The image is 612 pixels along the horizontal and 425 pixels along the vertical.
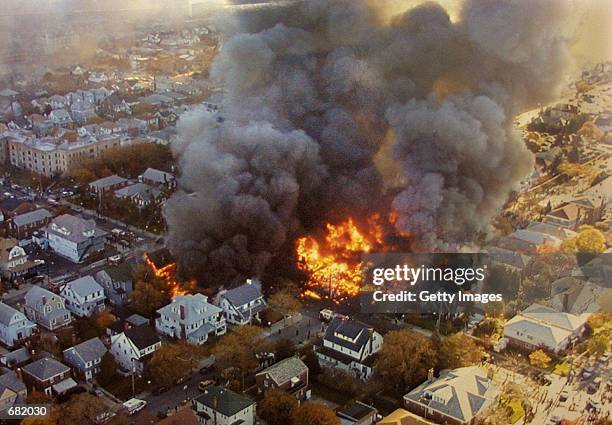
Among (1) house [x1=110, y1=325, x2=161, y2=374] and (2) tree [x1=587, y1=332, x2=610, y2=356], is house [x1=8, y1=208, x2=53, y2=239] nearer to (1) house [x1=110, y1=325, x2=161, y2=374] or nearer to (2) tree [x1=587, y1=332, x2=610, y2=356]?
(1) house [x1=110, y1=325, x2=161, y2=374]

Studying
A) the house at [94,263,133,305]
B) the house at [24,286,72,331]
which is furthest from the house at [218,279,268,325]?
the house at [24,286,72,331]

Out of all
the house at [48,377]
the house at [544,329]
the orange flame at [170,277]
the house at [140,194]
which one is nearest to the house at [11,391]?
the house at [48,377]

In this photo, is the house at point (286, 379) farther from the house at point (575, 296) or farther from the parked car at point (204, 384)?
the house at point (575, 296)

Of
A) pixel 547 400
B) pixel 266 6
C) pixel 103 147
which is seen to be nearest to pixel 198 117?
pixel 103 147

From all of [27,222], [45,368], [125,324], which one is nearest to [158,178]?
[27,222]

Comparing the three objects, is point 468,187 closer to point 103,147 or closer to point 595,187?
point 595,187

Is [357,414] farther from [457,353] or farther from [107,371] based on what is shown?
[107,371]

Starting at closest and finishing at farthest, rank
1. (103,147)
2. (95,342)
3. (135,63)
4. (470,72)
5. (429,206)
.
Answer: (95,342) → (429,206) → (470,72) → (103,147) → (135,63)
